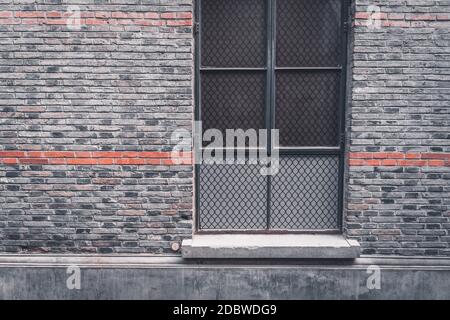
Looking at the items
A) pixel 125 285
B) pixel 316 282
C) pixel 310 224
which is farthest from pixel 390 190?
pixel 125 285

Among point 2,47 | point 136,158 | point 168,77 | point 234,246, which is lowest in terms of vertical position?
point 234,246

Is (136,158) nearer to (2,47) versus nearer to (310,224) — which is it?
(2,47)

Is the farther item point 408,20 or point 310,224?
point 310,224

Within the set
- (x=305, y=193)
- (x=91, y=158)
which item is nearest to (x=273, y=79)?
(x=305, y=193)

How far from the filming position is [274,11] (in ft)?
14.0

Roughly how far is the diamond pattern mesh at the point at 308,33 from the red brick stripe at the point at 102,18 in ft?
3.83

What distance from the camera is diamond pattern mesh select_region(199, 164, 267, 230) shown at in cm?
443

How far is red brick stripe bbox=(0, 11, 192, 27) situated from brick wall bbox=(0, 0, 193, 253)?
0.01m

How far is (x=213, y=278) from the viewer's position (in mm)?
4281

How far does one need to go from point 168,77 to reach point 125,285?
252cm

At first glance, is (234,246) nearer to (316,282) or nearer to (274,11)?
(316,282)

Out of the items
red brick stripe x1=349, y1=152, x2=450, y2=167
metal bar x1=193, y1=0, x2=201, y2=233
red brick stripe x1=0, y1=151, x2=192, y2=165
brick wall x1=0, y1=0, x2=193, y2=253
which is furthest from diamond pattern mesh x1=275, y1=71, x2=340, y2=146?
red brick stripe x1=0, y1=151, x2=192, y2=165

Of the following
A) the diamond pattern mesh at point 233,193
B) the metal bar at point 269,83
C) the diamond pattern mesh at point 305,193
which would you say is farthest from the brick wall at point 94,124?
the diamond pattern mesh at point 305,193

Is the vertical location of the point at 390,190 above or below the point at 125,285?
above
